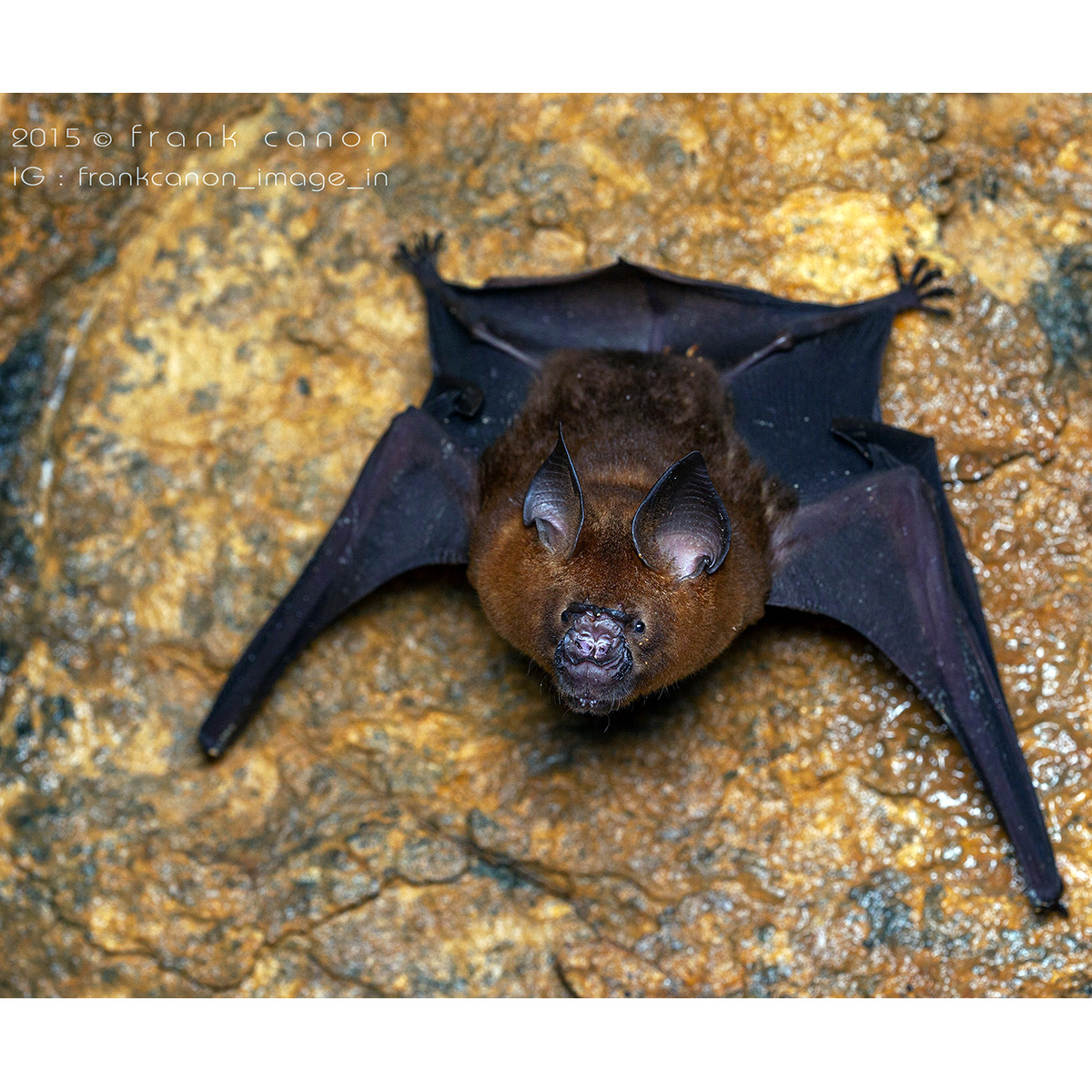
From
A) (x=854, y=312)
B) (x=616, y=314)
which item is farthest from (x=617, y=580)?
(x=854, y=312)

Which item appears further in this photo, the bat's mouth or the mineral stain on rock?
the mineral stain on rock

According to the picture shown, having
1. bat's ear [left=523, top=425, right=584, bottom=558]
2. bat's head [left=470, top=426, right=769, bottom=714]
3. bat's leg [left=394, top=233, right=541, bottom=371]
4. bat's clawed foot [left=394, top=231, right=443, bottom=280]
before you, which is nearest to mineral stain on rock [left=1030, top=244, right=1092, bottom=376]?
bat's head [left=470, top=426, right=769, bottom=714]

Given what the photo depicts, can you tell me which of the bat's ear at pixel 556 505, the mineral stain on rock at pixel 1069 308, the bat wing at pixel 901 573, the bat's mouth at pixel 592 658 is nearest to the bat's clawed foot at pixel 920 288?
the mineral stain on rock at pixel 1069 308

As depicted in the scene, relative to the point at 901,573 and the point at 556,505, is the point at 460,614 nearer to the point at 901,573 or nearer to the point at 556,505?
the point at 556,505

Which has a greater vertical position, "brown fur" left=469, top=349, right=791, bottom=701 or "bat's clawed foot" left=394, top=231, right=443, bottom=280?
"bat's clawed foot" left=394, top=231, right=443, bottom=280

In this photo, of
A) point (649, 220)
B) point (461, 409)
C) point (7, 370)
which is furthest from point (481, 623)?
point (7, 370)

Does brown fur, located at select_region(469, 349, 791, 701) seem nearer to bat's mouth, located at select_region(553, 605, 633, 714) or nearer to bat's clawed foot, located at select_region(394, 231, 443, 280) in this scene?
bat's mouth, located at select_region(553, 605, 633, 714)

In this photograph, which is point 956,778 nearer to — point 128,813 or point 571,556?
point 571,556

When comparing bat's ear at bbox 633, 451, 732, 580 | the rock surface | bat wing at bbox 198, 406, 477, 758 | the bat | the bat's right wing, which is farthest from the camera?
bat wing at bbox 198, 406, 477, 758
